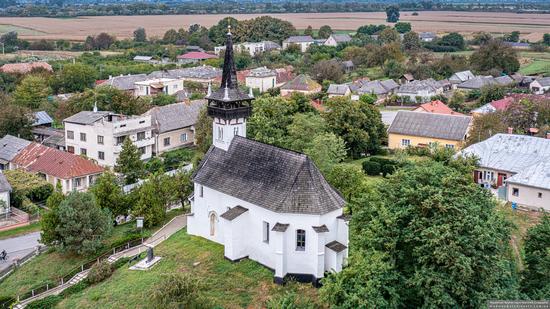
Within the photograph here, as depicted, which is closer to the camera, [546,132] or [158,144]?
[546,132]

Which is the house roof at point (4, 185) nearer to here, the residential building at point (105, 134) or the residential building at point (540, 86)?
the residential building at point (105, 134)

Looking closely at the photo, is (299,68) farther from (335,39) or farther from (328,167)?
(328,167)

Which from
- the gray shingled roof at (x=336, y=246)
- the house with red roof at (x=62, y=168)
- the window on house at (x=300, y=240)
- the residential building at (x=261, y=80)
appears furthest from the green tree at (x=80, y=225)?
the residential building at (x=261, y=80)

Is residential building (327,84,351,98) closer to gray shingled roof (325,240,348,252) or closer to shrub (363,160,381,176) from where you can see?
shrub (363,160,381,176)

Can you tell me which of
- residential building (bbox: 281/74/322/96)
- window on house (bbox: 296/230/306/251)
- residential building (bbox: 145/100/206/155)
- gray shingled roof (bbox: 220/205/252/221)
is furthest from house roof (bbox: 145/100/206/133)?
window on house (bbox: 296/230/306/251)

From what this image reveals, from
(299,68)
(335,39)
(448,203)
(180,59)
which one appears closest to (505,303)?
(448,203)

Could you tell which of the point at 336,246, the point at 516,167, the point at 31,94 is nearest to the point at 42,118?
the point at 31,94
